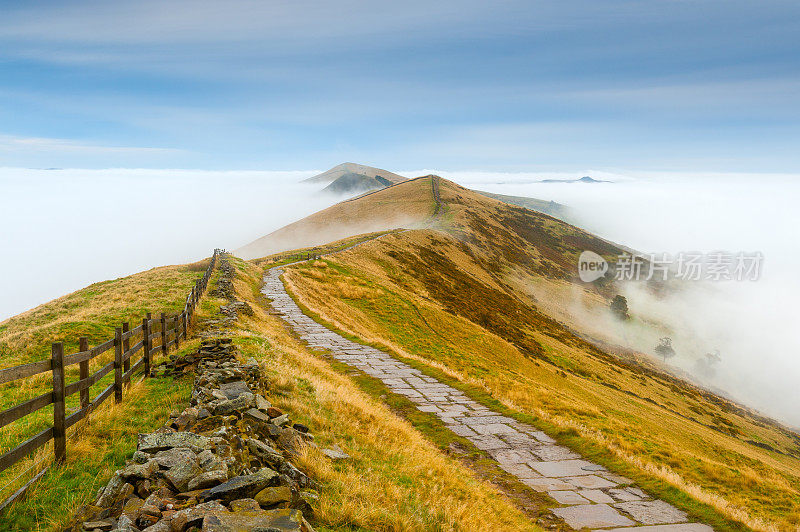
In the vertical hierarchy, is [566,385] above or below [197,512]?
below

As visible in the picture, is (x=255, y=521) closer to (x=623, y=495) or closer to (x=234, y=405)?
(x=234, y=405)

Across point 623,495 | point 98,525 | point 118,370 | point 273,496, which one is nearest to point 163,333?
point 118,370

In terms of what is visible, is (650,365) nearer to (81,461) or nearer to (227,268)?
(227,268)

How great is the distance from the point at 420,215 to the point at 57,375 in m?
138

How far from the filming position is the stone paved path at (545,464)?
8977mm

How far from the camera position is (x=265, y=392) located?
1124 cm

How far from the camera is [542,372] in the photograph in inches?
1598

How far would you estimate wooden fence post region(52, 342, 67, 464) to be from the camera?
7.01 m

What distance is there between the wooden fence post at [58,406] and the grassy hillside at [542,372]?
1195cm

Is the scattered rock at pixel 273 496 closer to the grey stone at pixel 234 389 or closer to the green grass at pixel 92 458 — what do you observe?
the green grass at pixel 92 458

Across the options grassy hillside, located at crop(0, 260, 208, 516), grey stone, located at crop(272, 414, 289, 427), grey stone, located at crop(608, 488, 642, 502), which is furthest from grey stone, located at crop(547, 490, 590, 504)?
grassy hillside, located at crop(0, 260, 208, 516)

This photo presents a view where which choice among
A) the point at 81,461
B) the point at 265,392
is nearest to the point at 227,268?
the point at 265,392

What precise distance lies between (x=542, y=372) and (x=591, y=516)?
33276mm

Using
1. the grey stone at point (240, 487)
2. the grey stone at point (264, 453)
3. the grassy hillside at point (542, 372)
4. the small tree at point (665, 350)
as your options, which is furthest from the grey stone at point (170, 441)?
the small tree at point (665, 350)
